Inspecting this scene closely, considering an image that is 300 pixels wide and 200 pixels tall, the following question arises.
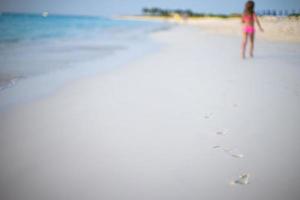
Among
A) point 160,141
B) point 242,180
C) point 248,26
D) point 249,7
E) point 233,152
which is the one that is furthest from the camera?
point 248,26

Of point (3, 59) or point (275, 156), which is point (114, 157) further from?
point (3, 59)

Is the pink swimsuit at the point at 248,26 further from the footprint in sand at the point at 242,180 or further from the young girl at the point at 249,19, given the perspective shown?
the footprint in sand at the point at 242,180

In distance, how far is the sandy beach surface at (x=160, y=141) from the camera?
1.58 m

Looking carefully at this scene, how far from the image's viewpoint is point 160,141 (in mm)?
2141

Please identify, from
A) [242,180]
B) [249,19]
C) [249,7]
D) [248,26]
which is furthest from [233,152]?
[248,26]

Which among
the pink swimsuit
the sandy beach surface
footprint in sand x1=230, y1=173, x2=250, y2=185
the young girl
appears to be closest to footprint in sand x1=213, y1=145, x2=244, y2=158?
the sandy beach surface

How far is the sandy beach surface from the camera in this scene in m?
1.58

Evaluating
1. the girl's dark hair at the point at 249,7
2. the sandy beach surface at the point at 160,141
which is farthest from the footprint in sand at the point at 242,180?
the girl's dark hair at the point at 249,7

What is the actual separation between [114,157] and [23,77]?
147 inches

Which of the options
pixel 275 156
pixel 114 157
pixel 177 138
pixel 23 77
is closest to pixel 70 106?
pixel 114 157

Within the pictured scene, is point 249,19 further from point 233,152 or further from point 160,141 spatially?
point 160,141

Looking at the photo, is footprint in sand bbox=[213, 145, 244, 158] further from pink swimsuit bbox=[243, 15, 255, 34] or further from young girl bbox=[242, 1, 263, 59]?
pink swimsuit bbox=[243, 15, 255, 34]

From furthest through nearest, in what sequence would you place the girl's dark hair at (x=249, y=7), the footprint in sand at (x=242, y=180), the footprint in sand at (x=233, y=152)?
the girl's dark hair at (x=249, y=7), the footprint in sand at (x=233, y=152), the footprint in sand at (x=242, y=180)

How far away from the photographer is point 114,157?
1.91 meters
